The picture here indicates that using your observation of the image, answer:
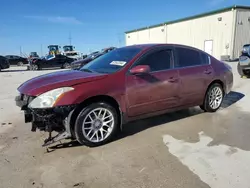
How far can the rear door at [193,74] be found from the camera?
14.6ft

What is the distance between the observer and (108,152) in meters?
3.36

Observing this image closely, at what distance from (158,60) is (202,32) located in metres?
23.6

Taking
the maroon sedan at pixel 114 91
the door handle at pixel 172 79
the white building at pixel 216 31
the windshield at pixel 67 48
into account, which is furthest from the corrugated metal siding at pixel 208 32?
the door handle at pixel 172 79

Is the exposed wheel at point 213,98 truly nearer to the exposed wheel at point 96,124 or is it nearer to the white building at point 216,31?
the exposed wheel at point 96,124

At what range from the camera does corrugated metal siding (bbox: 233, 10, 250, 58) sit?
21798 mm

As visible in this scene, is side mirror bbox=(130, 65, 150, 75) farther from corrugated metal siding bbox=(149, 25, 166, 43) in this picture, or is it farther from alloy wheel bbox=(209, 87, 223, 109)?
corrugated metal siding bbox=(149, 25, 166, 43)

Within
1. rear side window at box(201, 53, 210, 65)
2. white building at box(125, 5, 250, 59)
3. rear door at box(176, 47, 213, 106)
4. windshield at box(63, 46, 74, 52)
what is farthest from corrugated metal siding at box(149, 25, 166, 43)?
rear door at box(176, 47, 213, 106)

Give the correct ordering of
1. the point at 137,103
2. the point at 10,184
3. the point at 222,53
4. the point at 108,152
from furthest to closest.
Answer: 1. the point at 222,53
2. the point at 137,103
3. the point at 108,152
4. the point at 10,184

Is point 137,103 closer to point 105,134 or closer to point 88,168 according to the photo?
point 105,134

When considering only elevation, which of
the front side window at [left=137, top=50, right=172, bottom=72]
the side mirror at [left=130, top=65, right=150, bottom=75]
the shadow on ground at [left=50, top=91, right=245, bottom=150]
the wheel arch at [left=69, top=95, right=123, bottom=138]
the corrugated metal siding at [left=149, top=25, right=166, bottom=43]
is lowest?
the shadow on ground at [left=50, top=91, right=245, bottom=150]

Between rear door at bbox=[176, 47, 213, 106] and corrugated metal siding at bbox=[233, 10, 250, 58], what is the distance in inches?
779

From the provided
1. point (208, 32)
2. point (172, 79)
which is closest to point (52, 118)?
point (172, 79)

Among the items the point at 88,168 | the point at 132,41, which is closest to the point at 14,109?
the point at 88,168

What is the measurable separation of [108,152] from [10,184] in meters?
1.31
